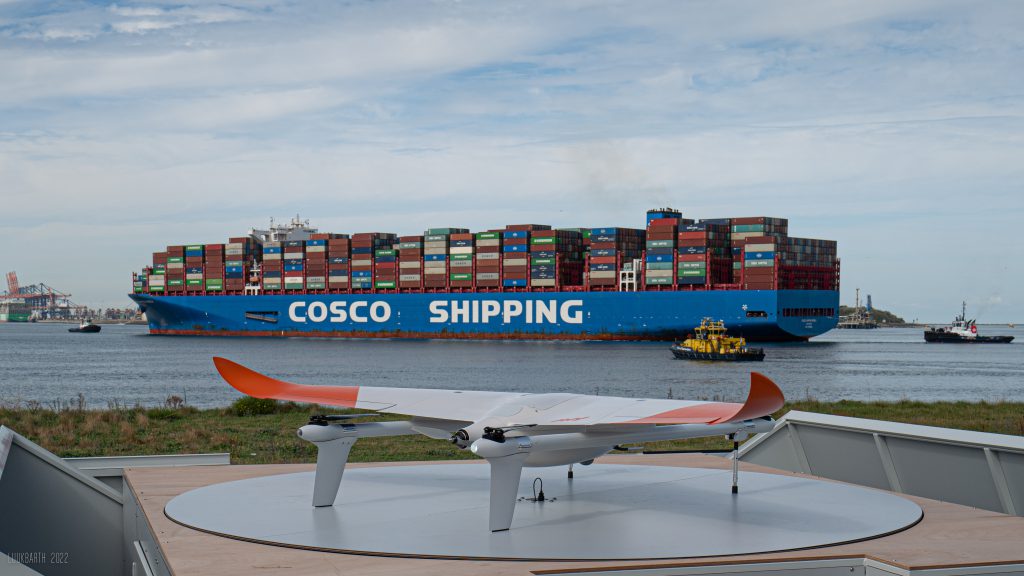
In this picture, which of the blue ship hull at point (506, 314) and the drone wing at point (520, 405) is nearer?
the drone wing at point (520, 405)

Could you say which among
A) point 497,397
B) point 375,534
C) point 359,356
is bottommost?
point 359,356

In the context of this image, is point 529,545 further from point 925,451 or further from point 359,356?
point 359,356

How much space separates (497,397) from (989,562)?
4.18 metres

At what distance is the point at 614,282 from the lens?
8838 centimetres

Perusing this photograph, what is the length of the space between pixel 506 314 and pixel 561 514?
8487 cm

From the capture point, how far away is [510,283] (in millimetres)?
93625

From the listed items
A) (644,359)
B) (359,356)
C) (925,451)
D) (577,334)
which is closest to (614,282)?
(577,334)

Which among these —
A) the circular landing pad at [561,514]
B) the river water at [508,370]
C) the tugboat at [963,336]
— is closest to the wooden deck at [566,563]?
the circular landing pad at [561,514]

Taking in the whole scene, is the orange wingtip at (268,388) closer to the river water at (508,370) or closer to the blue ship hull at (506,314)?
the river water at (508,370)

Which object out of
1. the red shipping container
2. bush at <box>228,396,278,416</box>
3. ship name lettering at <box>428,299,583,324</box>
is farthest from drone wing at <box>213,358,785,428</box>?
ship name lettering at <box>428,299,583,324</box>

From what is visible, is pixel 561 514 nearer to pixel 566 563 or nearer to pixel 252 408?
pixel 566 563

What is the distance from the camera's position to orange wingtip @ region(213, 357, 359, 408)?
8859 millimetres

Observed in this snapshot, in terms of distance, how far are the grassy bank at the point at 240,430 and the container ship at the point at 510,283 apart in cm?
5514

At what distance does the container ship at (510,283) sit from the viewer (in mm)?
84562
